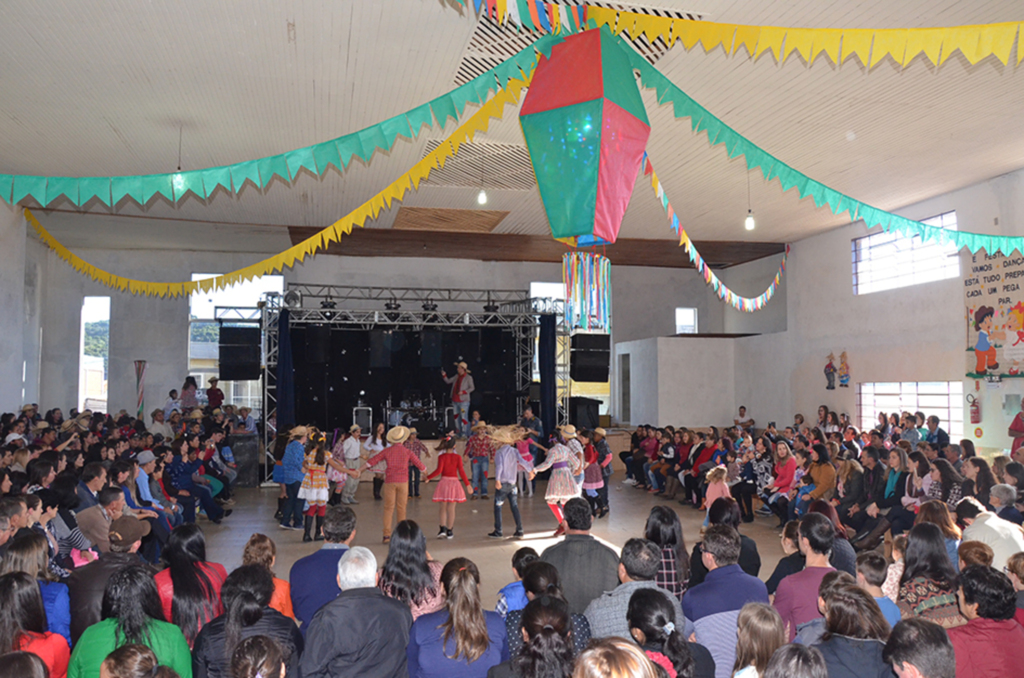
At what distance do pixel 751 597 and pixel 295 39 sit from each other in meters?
5.94

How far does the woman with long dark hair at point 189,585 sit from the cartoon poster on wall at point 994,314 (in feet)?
36.4

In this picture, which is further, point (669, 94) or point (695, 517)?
point (695, 517)

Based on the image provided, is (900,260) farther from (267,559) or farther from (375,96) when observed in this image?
(267,559)

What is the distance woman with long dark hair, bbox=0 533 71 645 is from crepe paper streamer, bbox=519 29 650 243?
307cm

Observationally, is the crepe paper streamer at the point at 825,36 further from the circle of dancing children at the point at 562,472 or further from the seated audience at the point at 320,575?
the circle of dancing children at the point at 562,472

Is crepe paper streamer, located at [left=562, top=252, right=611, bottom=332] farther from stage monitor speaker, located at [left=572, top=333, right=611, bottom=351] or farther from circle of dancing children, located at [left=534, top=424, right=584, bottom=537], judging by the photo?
stage monitor speaker, located at [left=572, top=333, right=611, bottom=351]

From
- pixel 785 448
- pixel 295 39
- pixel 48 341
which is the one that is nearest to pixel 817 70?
pixel 785 448

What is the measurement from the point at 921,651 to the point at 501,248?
47.6 ft

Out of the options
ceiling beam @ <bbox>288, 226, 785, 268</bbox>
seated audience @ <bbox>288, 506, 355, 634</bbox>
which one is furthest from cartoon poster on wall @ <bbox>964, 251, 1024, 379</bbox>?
seated audience @ <bbox>288, 506, 355, 634</bbox>

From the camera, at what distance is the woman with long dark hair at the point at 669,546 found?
3.68 m

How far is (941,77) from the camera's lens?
7234mm

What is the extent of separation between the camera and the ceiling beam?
14.9 meters

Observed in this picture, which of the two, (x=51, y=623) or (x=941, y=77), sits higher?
(x=941, y=77)

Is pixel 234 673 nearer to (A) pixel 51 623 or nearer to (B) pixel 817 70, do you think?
(A) pixel 51 623
